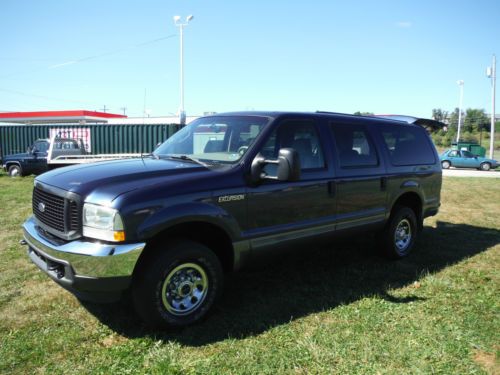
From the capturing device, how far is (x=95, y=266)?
3145 mm

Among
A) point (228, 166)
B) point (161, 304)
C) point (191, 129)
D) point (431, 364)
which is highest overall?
point (191, 129)

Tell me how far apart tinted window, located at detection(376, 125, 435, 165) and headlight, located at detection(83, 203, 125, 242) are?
381 centimetres

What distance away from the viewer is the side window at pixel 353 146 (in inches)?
192

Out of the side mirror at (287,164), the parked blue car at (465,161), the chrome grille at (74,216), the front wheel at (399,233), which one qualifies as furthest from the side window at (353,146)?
the parked blue car at (465,161)

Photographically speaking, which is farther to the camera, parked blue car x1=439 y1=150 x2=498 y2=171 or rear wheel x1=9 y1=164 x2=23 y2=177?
parked blue car x1=439 y1=150 x2=498 y2=171

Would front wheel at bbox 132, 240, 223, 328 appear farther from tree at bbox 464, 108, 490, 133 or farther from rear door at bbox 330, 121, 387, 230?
tree at bbox 464, 108, 490, 133

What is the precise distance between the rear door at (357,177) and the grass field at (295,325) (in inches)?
28.4

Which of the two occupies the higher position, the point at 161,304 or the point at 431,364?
the point at 161,304

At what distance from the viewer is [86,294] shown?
10.8 ft

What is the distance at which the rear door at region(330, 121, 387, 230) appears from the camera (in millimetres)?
4836

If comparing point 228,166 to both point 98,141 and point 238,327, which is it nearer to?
point 238,327

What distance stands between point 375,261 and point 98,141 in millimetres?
15253

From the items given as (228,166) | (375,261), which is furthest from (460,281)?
(228,166)

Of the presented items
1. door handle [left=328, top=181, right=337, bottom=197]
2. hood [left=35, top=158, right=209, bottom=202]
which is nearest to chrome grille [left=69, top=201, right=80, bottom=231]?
hood [left=35, top=158, right=209, bottom=202]
